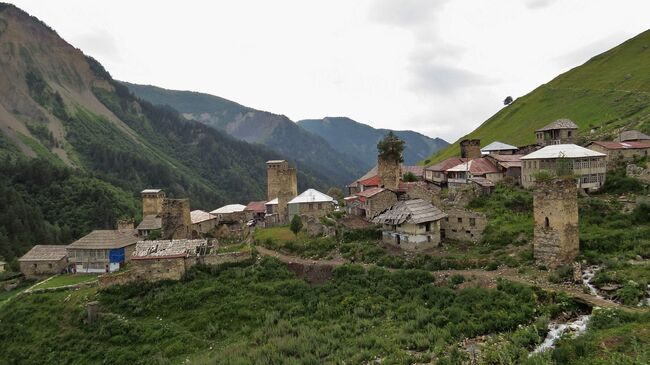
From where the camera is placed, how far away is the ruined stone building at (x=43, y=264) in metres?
40.7

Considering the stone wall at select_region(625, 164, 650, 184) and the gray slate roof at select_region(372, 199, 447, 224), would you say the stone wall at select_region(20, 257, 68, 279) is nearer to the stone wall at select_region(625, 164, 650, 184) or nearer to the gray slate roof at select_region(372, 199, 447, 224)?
the gray slate roof at select_region(372, 199, 447, 224)

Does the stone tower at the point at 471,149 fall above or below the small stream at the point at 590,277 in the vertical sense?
above

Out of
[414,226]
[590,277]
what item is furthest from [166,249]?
[590,277]

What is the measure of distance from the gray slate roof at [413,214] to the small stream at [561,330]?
12.6m

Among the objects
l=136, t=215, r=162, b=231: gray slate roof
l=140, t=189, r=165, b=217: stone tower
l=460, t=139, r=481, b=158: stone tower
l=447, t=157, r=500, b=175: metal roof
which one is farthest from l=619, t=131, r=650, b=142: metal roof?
l=140, t=189, r=165, b=217: stone tower

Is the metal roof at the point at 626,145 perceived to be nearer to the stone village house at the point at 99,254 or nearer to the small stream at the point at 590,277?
the small stream at the point at 590,277

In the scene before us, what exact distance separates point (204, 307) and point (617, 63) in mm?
104535

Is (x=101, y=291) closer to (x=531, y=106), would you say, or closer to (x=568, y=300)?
(x=568, y=300)

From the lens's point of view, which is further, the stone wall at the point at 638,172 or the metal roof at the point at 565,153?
the metal roof at the point at 565,153

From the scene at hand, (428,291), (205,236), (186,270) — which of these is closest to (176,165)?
(205,236)

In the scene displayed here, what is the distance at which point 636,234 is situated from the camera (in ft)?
82.7

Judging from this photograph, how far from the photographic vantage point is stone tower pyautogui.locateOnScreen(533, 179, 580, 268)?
24000 mm

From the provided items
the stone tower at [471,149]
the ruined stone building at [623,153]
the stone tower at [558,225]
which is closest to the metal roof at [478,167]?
the stone tower at [471,149]

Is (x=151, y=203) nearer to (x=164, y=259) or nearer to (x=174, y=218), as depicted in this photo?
(x=174, y=218)
